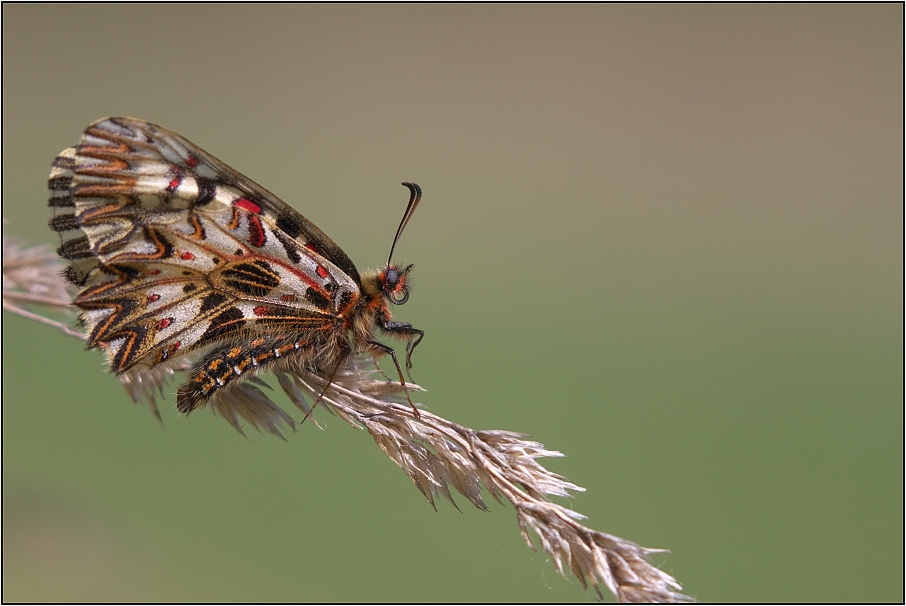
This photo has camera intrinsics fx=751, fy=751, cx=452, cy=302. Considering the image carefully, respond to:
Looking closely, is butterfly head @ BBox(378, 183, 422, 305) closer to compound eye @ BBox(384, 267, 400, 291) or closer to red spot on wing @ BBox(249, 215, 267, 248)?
compound eye @ BBox(384, 267, 400, 291)

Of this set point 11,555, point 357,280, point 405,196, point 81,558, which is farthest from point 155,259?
point 405,196

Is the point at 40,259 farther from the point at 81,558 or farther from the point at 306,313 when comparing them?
the point at 81,558

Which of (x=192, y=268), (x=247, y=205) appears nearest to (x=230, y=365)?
(x=192, y=268)

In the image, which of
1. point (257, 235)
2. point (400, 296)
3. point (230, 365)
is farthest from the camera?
point (400, 296)

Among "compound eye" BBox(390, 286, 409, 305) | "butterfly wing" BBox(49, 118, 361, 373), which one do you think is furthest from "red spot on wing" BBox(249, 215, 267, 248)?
"compound eye" BBox(390, 286, 409, 305)

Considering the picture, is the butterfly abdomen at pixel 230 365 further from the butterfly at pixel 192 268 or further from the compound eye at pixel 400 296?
the compound eye at pixel 400 296

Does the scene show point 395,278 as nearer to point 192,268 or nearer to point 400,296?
point 400,296

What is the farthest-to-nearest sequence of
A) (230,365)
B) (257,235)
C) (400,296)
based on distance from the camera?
(400,296), (257,235), (230,365)
